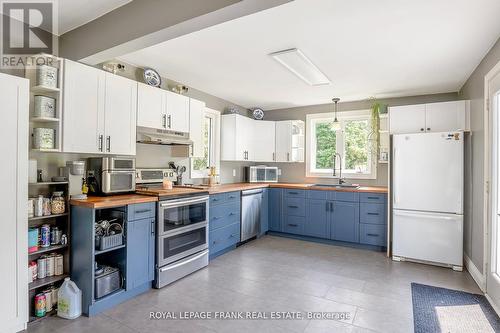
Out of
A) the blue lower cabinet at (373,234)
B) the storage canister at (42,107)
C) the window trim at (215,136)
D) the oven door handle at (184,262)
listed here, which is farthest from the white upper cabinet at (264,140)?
the storage canister at (42,107)

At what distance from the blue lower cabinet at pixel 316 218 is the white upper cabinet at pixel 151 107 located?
270 cm

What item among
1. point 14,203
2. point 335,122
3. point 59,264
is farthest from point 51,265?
point 335,122

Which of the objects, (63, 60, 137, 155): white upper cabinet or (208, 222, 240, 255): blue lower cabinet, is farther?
(208, 222, 240, 255): blue lower cabinet

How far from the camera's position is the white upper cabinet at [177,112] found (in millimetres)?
3508

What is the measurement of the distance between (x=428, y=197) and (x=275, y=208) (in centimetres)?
235

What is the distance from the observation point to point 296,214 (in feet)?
15.8

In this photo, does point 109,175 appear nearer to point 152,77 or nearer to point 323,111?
point 152,77

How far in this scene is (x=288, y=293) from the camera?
281 cm

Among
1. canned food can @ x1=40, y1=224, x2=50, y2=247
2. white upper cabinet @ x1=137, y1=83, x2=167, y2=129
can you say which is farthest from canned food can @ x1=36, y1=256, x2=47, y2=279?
white upper cabinet @ x1=137, y1=83, x2=167, y2=129

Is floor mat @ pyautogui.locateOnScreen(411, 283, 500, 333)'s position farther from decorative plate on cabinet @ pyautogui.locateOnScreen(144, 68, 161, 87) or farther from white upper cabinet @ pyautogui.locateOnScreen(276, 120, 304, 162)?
decorative plate on cabinet @ pyautogui.locateOnScreen(144, 68, 161, 87)

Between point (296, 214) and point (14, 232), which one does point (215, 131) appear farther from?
point (14, 232)

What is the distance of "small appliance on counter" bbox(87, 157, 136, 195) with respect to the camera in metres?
2.81

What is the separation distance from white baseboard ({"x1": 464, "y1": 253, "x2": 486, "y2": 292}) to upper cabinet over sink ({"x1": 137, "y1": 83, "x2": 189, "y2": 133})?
375 cm

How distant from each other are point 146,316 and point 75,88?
2.10 metres
